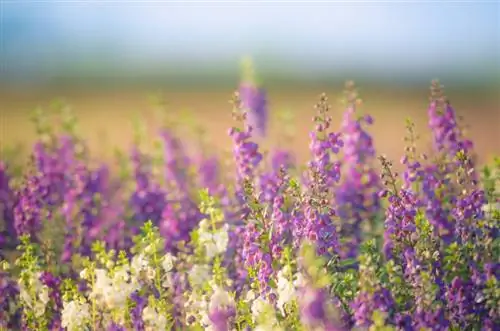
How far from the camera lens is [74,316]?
512 cm

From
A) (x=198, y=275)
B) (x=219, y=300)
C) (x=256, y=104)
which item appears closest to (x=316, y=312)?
(x=219, y=300)

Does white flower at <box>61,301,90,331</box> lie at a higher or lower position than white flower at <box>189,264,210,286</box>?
lower

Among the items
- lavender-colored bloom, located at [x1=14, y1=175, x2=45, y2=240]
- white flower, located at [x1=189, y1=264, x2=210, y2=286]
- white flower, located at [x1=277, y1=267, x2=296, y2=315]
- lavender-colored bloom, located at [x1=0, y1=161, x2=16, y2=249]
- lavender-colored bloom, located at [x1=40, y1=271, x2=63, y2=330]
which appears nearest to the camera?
white flower, located at [x1=277, y1=267, x2=296, y2=315]

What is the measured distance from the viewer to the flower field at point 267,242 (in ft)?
15.6

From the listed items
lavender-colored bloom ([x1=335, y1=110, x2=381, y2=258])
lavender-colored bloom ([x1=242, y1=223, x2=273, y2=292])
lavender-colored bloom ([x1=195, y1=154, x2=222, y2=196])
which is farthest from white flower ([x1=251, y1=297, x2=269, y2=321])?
lavender-colored bloom ([x1=195, y1=154, x2=222, y2=196])

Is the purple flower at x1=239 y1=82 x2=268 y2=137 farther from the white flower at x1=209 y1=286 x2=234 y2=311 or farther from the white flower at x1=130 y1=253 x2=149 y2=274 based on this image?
the white flower at x1=209 y1=286 x2=234 y2=311

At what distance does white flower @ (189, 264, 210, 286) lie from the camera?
5.32 metres

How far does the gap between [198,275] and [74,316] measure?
0.71 metres

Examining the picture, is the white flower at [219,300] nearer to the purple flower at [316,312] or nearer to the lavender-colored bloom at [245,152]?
the purple flower at [316,312]

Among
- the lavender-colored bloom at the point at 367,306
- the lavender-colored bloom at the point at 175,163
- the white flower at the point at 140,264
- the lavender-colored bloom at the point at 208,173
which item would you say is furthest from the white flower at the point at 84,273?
the lavender-colored bloom at the point at 208,173

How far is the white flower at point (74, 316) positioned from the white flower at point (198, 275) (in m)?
0.60

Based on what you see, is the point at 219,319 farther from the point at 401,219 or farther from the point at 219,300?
the point at 401,219

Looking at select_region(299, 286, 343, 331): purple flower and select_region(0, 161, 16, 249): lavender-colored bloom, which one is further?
select_region(0, 161, 16, 249): lavender-colored bloom

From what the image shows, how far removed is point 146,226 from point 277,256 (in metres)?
0.71
